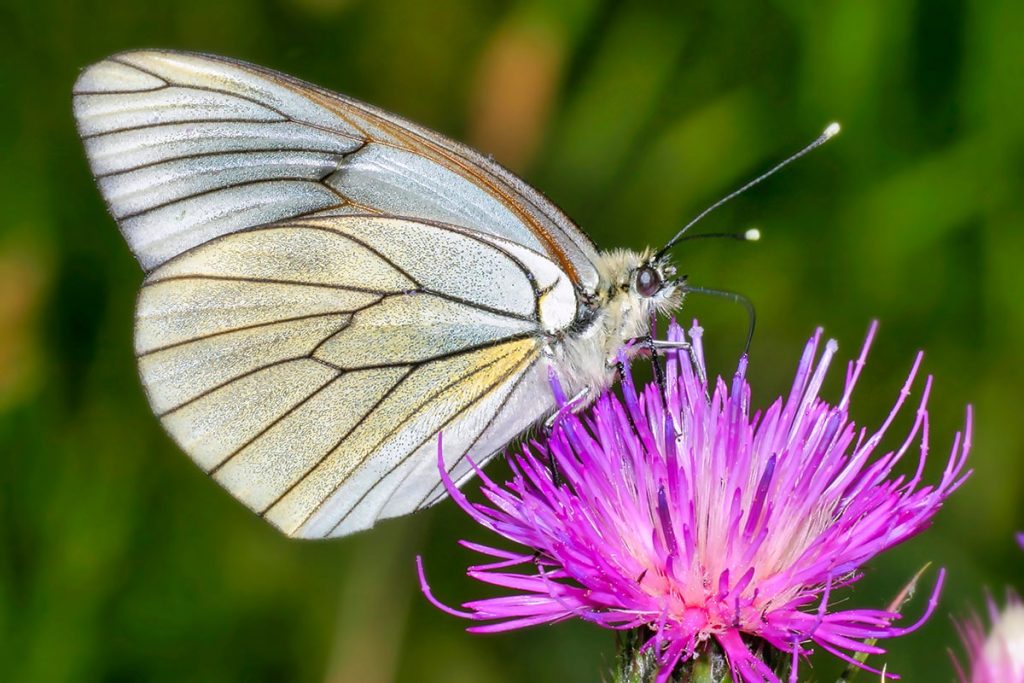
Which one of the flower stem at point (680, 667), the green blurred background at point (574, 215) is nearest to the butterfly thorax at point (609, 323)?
the flower stem at point (680, 667)

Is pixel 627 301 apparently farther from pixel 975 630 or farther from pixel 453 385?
pixel 975 630

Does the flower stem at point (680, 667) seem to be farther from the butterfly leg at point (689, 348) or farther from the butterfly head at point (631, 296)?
the butterfly head at point (631, 296)

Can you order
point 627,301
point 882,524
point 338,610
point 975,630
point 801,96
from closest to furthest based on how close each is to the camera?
1. point 975,630
2. point 882,524
3. point 627,301
4. point 338,610
5. point 801,96

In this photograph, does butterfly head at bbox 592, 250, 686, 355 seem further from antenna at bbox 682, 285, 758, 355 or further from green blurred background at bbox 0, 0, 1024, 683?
green blurred background at bbox 0, 0, 1024, 683

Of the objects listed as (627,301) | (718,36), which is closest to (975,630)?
(627,301)

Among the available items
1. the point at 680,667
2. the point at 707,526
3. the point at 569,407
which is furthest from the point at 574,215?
the point at 680,667
